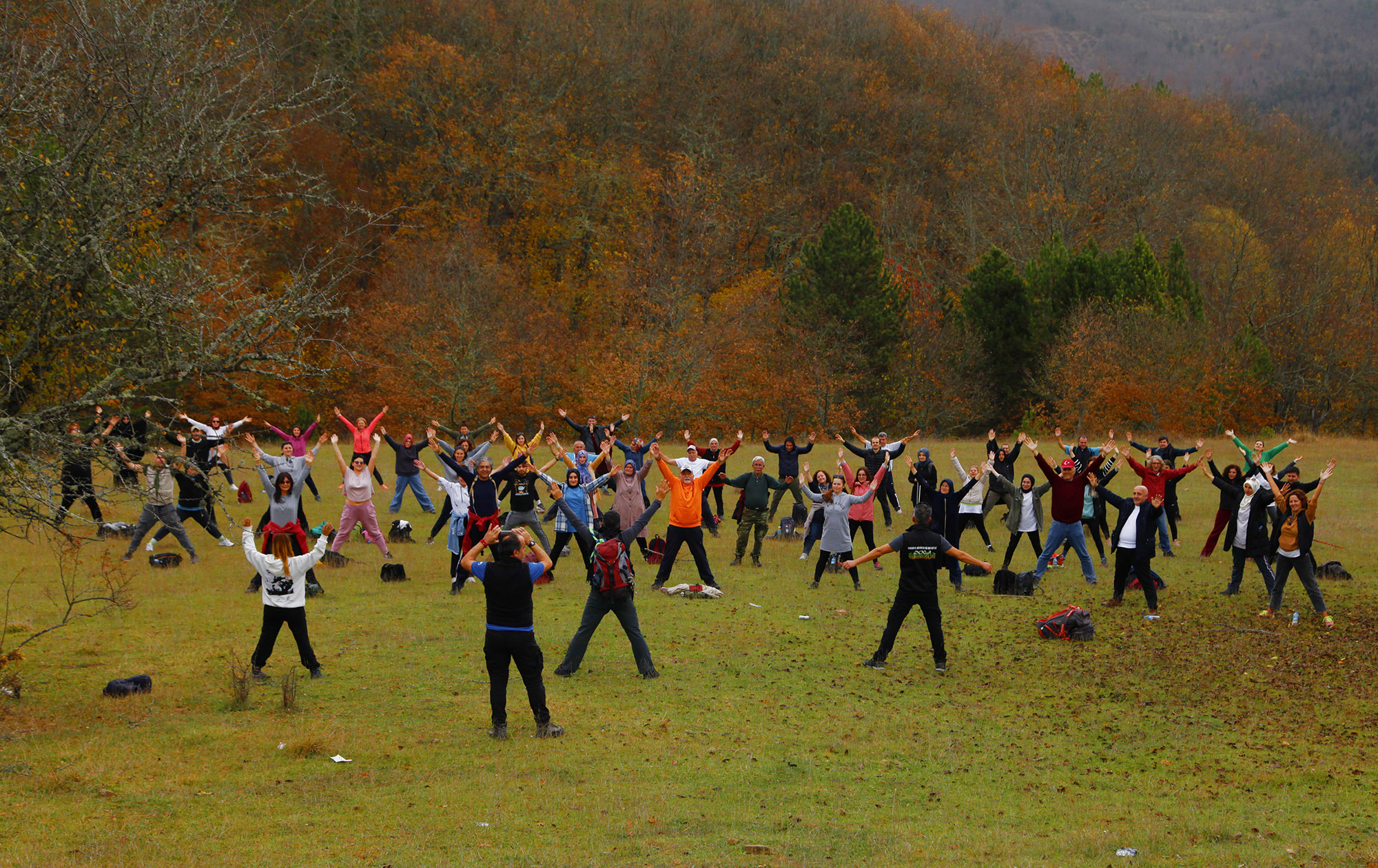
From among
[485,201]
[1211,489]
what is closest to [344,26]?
[485,201]

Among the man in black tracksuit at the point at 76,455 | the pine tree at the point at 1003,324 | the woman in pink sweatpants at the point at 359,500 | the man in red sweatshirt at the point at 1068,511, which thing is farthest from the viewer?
the pine tree at the point at 1003,324

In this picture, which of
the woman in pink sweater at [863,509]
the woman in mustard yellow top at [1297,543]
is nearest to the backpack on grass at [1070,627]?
the woman in mustard yellow top at [1297,543]

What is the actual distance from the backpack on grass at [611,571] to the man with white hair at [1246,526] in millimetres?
9602

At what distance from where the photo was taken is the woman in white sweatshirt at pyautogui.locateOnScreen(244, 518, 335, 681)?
11.0m

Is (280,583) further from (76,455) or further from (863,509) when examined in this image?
(863,509)

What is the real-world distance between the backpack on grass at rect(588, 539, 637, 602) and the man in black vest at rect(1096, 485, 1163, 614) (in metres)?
7.56

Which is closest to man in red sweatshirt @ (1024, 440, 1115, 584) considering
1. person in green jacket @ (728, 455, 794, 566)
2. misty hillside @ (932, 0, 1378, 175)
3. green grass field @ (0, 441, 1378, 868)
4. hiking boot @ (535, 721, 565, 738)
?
green grass field @ (0, 441, 1378, 868)

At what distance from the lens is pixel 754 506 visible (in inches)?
747

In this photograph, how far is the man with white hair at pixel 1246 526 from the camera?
1578 cm

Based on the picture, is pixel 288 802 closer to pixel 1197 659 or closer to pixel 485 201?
pixel 1197 659

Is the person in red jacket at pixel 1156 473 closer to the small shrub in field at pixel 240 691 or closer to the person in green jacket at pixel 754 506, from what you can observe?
the person in green jacket at pixel 754 506

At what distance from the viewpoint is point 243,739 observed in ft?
32.0

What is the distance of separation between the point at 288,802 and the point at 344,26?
50.7 meters

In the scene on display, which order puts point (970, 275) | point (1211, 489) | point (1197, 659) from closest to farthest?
point (1197, 659) → point (1211, 489) → point (970, 275)
